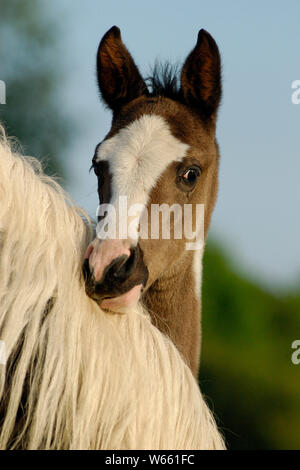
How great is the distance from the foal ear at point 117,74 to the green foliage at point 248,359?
8.74 m

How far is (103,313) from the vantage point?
205 cm

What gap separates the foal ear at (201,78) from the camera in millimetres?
3602

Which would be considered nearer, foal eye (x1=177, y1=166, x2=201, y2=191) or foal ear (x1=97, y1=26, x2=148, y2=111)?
foal eye (x1=177, y1=166, x2=201, y2=191)

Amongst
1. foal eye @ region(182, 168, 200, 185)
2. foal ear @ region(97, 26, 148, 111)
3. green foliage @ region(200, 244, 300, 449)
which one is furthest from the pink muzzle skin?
green foliage @ region(200, 244, 300, 449)

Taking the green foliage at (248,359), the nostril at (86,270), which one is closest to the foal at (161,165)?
the nostril at (86,270)

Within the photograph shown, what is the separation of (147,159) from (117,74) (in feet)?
2.74

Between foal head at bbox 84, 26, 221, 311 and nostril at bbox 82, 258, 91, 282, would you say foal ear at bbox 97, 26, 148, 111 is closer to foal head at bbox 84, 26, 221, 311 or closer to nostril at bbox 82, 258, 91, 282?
foal head at bbox 84, 26, 221, 311

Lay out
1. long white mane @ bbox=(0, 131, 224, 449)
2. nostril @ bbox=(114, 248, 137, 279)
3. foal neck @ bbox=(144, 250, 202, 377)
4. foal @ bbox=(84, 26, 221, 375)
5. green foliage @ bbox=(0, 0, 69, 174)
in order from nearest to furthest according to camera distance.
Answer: long white mane @ bbox=(0, 131, 224, 449) → nostril @ bbox=(114, 248, 137, 279) → foal @ bbox=(84, 26, 221, 375) → foal neck @ bbox=(144, 250, 202, 377) → green foliage @ bbox=(0, 0, 69, 174)

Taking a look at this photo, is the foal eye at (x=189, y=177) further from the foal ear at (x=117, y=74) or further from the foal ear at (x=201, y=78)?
the foal ear at (x=117, y=74)

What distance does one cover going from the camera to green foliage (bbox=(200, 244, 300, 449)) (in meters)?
12.2

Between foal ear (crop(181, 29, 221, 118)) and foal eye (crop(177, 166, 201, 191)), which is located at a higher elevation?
foal ear (crop(181, 29, 221, 118))

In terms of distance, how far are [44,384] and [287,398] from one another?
462 inches
